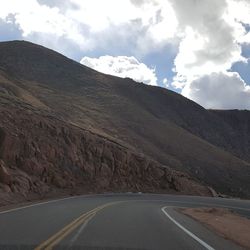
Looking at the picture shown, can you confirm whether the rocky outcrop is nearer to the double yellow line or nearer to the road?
the road

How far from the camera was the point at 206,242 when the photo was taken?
13.9 meters

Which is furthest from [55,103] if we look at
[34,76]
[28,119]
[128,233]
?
[128,233]

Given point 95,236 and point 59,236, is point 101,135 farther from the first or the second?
point 59,236

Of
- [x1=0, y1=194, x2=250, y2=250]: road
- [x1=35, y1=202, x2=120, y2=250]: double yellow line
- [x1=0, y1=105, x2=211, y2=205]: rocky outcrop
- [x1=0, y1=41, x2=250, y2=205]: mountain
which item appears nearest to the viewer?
[x1=35, y1=202, x2=120, y2=250]: double yellow line

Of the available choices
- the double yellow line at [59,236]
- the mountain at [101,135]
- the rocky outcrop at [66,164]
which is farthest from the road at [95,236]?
the mountain at [101,135]

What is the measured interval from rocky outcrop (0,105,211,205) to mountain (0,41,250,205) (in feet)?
0.37

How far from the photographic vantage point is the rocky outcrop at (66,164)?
125 ft

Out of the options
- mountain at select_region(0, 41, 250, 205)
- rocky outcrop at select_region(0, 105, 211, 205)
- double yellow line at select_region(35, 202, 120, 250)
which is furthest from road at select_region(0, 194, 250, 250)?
mountain at select_region(0, 41, 250, 205)

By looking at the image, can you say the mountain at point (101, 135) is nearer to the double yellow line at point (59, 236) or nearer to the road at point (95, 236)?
the road at point (95, 236)

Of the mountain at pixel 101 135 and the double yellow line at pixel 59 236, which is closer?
the double yellow line at pixel 59 236

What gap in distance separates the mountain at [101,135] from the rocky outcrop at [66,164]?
11 centimetres

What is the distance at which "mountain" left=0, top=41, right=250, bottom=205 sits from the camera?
1689 inches

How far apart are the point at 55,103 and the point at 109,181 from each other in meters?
29.1

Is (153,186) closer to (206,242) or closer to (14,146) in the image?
(14,146)
